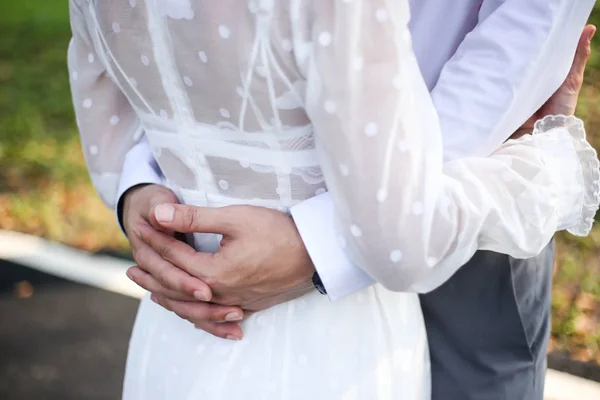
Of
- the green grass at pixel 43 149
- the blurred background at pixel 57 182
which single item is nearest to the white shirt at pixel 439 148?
the blurred background at pixel 57 182

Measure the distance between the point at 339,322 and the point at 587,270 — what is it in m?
2.62

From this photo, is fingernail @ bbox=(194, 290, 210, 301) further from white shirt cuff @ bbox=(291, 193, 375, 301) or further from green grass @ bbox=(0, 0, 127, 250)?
green grass @ bbox=(0, 0, 127, 250)

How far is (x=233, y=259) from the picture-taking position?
0.94 meters

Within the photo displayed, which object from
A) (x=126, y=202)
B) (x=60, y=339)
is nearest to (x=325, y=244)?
(x=126, y=202)

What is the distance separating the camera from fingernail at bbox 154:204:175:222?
3.19 ft

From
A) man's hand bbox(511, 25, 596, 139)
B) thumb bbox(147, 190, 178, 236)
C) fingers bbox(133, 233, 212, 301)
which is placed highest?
man's hand bbox(511, 25, 596, 139)

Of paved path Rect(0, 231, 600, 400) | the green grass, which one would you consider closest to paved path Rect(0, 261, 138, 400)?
paved path Rect(0, 231, 600, 400)

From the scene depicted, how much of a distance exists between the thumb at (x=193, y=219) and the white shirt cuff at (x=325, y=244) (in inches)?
3.7

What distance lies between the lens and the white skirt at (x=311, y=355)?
1014 millimetres

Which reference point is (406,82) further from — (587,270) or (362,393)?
(587,270)

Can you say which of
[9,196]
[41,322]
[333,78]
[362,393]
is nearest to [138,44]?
[333,78]

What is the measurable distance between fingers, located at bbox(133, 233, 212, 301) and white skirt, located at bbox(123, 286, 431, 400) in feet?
0.37

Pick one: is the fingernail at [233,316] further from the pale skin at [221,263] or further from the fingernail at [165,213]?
the fingernail at [165,213]

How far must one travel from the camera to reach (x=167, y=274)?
102 cm
